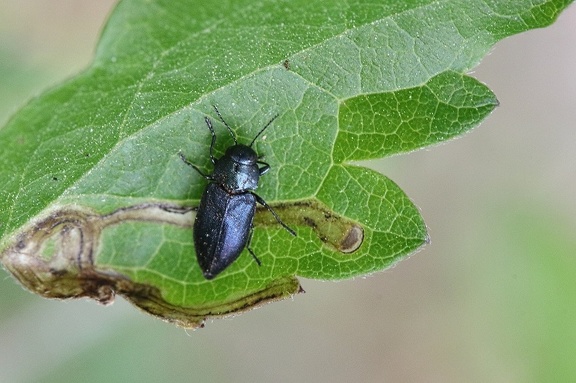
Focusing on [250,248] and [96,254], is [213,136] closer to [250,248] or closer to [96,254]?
[250,248]

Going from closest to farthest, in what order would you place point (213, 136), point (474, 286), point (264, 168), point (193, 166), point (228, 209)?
point (213, 136)
point (193, 166)
point (264, 168)
point (228, 209)
point (474, 286)

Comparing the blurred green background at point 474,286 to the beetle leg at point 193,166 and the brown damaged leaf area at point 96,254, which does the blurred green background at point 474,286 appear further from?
the beetle leg at point 193,166

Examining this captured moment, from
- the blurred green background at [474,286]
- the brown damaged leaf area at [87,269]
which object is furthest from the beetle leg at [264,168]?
the blurred green background at [474,286]

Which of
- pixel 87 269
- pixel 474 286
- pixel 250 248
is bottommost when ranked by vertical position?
pixel 474 286

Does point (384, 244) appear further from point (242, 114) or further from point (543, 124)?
point (543, 124)

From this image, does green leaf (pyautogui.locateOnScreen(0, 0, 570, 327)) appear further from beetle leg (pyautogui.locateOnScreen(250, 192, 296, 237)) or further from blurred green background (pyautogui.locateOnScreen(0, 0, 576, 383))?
blurred green background (pyautogui.locateOnScreen(0, 0, 576, 383))

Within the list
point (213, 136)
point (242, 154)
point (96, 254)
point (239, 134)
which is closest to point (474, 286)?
point (242, 154)
